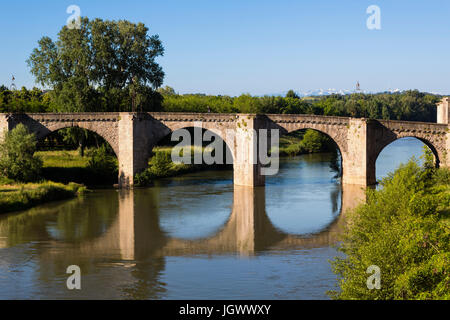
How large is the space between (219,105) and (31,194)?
155 ft

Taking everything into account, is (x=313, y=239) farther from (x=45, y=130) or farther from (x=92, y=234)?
(x=45, y=130)

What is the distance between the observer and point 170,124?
4403cm

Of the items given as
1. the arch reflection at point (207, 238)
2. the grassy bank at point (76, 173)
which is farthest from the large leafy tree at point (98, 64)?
the arch reflection at point (207, 238)

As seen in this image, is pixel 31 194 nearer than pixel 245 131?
Yes

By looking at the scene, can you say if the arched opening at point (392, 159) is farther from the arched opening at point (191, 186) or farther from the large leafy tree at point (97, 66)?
the large leafy tree at point (97, 66)

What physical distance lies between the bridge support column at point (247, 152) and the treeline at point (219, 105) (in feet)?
23.0

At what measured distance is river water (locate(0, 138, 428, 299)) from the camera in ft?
67.2

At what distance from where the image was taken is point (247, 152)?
42.7m

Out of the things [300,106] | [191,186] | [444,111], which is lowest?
[191,186]

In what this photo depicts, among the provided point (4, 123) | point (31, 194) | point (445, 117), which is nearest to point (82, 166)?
point (4, 123)

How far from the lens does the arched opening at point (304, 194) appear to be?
32025 mm

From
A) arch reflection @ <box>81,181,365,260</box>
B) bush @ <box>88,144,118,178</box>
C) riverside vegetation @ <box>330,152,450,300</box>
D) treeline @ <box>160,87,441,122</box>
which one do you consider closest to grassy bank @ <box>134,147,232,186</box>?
bush @ <box>88,144,118,178</box>

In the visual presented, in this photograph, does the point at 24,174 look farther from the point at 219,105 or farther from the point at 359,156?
the point at 219,105
